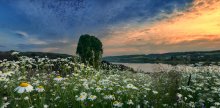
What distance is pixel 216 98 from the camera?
10.1m

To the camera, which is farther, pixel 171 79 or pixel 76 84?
pixel 171 79

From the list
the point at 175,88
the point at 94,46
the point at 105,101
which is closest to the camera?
the point at 105,101

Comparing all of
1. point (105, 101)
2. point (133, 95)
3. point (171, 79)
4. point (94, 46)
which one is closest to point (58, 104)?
point (105, 101)

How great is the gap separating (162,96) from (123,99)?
1471 mm

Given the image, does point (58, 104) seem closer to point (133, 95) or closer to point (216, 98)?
point (133, 95)

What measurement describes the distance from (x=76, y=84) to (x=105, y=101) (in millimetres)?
1861

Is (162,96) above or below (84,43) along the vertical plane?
below

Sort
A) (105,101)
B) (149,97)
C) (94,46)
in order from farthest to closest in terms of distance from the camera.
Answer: (94,46), (149,97), (105,101)

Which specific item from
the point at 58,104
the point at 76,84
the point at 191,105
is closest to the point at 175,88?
the point at 191,105

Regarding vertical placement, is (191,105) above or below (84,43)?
below

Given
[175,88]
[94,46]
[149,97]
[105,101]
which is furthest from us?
[94,46]

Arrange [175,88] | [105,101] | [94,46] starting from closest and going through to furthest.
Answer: [105,101], [175,88], [94,46]

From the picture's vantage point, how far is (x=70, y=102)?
351 inches

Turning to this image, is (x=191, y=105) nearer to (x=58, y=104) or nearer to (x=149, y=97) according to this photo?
(x=149, y=97)
